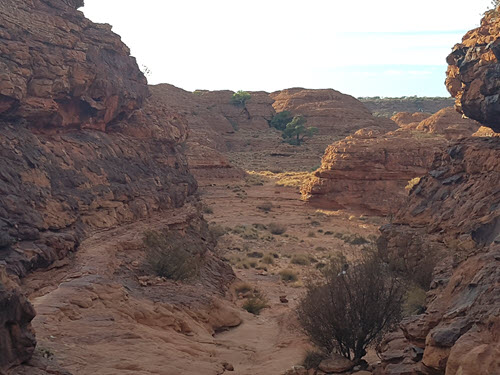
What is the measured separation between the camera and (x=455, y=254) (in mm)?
11086

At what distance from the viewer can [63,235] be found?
14281 mm

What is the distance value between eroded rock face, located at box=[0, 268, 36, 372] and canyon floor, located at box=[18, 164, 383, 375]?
2.12 ft

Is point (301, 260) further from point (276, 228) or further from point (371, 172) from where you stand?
point (371, 172)

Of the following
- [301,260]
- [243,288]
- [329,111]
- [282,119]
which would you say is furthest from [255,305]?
[329,111]

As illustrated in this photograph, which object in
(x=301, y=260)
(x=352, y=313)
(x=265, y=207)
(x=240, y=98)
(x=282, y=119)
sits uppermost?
(x=240, y=98)

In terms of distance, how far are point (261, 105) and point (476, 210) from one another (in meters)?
68.6

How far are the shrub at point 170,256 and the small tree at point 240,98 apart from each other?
65623 millimetres

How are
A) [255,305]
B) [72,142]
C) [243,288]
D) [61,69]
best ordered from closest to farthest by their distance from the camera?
[255,305] < [61,69] < [72,142] < [243,288]

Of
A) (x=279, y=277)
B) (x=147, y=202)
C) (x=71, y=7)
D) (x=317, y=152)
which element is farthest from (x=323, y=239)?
(x=317, y=152)

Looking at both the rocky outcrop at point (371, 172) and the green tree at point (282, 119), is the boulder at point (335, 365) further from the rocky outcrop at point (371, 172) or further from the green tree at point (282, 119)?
the green tree at point (282, 119)

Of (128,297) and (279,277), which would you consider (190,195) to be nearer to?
(279,277)

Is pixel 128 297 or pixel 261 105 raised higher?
pixel 261 105

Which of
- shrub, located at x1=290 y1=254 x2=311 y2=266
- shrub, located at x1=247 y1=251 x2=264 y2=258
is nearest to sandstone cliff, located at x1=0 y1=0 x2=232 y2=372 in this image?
shrub, located at x1=247 y1=251 x2=264 y2=258

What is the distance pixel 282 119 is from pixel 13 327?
72.6 meters
